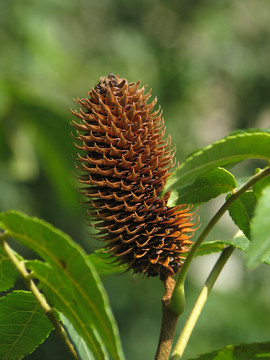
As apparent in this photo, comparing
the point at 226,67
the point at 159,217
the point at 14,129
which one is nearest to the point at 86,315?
the point at 159,217

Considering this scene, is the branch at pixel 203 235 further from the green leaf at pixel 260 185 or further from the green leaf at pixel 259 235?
the green leaf at pixel 259 235

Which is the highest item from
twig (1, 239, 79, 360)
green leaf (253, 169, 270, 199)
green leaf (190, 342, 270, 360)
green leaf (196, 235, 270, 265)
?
green leaf (253, 169, 270, 199)

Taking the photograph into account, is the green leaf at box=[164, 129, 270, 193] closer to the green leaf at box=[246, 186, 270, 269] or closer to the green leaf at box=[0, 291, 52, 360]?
the green leaf at box=[246, 186, 270, 269]

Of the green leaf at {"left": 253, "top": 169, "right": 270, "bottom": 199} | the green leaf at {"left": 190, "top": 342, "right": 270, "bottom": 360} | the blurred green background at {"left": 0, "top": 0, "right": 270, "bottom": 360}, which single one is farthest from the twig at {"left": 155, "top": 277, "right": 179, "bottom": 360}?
the blurred green background at {"left": 0, "top": 0, "right": 270, "bottom": 360}

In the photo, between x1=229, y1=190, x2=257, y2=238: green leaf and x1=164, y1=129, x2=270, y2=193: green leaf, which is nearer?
x1=164, y1=129, x2=270, y2=193: green leaf

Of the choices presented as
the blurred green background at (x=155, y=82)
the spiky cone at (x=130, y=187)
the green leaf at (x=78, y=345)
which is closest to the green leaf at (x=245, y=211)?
the spiky cone at (x=130, y=187)

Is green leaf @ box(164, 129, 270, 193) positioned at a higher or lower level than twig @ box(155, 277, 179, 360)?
higher

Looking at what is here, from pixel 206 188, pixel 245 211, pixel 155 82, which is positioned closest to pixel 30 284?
pixel 206 188
